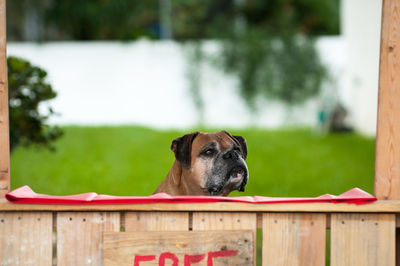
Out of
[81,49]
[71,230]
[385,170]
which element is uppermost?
[81,49]

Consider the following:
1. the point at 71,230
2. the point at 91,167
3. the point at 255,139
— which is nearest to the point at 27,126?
the point at 71,230

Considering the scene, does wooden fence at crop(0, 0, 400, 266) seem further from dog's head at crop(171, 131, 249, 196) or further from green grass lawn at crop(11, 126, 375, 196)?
green grass lawn at crop(11, 126, 375, 196)

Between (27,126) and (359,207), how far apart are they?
10.9 ft

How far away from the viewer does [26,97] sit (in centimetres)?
426

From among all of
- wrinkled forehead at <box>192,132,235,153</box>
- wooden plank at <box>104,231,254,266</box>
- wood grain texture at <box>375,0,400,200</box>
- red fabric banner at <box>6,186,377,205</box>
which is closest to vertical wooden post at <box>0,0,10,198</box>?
red fabric banner at <box>6,186,377,205</box>

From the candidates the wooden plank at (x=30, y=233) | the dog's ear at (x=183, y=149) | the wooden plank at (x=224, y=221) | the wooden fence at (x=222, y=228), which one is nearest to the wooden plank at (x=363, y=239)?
the wooden fence at (x=222, y=228)

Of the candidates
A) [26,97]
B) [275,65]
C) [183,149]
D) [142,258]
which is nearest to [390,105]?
[183,149]

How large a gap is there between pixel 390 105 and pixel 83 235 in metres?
1.48

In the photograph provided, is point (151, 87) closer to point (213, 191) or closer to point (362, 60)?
point (362, 60)

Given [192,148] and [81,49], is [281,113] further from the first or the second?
[192,148]

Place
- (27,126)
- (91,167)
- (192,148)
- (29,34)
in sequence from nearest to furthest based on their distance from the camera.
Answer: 1. (192,148)
2. (27,126)
3. (91,167)
4. (29,34)

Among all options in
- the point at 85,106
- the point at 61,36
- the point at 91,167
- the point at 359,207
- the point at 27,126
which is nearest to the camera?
the point at 359,207

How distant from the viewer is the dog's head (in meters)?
2.21

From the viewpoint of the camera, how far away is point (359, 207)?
6.62ft
